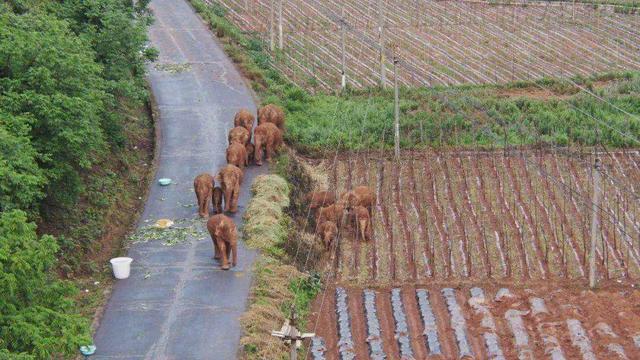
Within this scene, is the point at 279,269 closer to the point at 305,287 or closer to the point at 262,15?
the point at 305,287

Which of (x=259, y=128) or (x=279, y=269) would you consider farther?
(x=259, y=128)

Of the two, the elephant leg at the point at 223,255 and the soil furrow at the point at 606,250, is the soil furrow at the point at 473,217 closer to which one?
the soil furrow at the point at 606,250

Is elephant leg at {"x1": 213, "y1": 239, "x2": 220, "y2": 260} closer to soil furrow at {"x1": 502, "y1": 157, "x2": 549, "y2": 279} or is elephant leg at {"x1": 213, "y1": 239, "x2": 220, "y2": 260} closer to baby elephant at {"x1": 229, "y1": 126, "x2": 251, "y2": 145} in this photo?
baby elephant at {"x1": 229, "y1": 126, "x2": 251, "y2": 145}

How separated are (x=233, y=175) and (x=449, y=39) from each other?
2318 centimetres

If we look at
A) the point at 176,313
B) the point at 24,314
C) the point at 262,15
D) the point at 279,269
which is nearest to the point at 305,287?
the point at 279,269

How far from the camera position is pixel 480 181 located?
2870cm

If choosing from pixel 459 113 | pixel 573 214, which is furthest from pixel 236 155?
pixel 459 113

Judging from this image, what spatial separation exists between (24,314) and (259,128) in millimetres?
14258

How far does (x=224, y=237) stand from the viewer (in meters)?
22.0

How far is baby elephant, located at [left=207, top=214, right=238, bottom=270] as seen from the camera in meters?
22.0

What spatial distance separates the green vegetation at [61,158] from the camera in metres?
15.9

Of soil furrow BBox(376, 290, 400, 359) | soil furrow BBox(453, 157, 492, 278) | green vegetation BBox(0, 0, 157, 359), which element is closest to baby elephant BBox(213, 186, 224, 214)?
green vegetation BBox(0, 0, 157, 359)

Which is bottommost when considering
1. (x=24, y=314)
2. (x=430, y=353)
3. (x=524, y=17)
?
(x=524, y=17)

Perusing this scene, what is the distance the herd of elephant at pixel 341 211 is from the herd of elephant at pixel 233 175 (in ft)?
6.97
